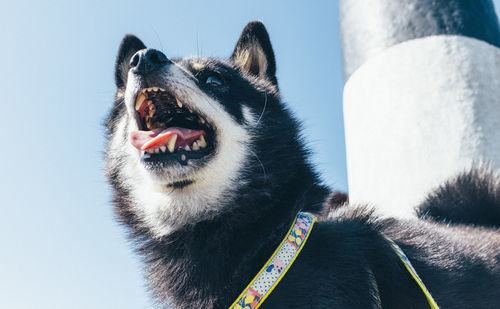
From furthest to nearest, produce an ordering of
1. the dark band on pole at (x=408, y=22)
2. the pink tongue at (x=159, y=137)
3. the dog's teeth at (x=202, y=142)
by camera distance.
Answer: the dark band on pole at (x=408, y=22) < the dog's teeth at (x=202, y=142) < the pink tongue at (x=159, y=137)

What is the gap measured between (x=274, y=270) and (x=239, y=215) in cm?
46

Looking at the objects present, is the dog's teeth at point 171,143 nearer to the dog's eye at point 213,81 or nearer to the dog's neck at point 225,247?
the dog's neck at point 225,247

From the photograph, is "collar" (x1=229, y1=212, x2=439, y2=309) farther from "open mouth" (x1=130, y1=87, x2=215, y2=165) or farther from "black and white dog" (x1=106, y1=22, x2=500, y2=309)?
"open mouth" (x1=130, y1=87, x2=215, y2=165)

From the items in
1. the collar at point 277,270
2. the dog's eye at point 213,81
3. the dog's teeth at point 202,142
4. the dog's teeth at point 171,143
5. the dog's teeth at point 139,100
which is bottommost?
the collar at point 277,270

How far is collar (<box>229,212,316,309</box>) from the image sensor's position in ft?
5.94

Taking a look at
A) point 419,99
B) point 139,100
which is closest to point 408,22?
point 419,99

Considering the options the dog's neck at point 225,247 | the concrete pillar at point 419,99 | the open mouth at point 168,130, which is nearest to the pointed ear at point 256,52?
the open mouth at point 168,130

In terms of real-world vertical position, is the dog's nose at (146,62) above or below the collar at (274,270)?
above

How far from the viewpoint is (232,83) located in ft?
8.83

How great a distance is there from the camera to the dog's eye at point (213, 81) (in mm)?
2639

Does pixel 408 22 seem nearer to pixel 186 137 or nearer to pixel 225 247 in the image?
pixel 186 137

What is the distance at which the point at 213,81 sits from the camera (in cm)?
265

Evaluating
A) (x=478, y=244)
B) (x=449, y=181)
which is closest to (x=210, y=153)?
(x=478, y=244)

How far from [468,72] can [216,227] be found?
424cm
